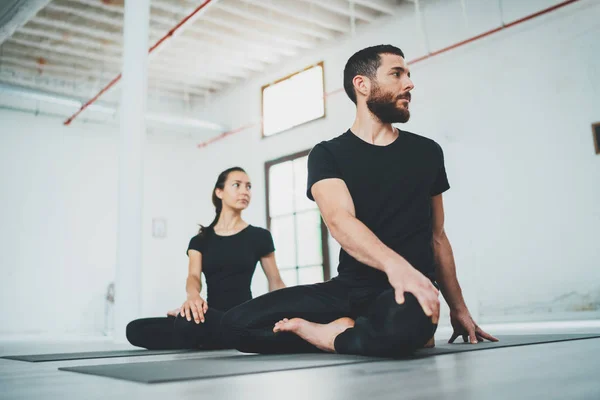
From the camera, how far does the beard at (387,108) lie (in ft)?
6.47

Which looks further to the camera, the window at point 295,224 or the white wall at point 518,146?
the window at point 295,224

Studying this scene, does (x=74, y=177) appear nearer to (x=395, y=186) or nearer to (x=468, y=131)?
(x=468, y=131)

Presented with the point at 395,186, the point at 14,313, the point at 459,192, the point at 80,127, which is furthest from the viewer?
the point at 80,127

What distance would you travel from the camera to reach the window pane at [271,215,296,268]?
22.6 ft

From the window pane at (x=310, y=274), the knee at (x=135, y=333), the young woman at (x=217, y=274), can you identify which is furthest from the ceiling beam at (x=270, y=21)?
the knee at (x=135, y=333)

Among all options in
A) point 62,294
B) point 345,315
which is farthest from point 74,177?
point 345,315

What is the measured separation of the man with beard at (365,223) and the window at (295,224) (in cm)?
441

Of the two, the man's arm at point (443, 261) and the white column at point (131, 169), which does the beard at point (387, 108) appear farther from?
the white column at point (131, 169)

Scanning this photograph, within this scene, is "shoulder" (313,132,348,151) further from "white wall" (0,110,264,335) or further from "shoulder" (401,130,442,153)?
"white wall" (0,110,264,335)

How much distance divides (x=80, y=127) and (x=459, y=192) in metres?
5.49

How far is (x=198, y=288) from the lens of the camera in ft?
9.50

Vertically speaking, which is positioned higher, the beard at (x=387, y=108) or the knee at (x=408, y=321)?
the beard at (x=387, y=108)

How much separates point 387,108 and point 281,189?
5.27 metres

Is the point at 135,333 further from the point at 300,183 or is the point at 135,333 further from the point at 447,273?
the point at 300,183
